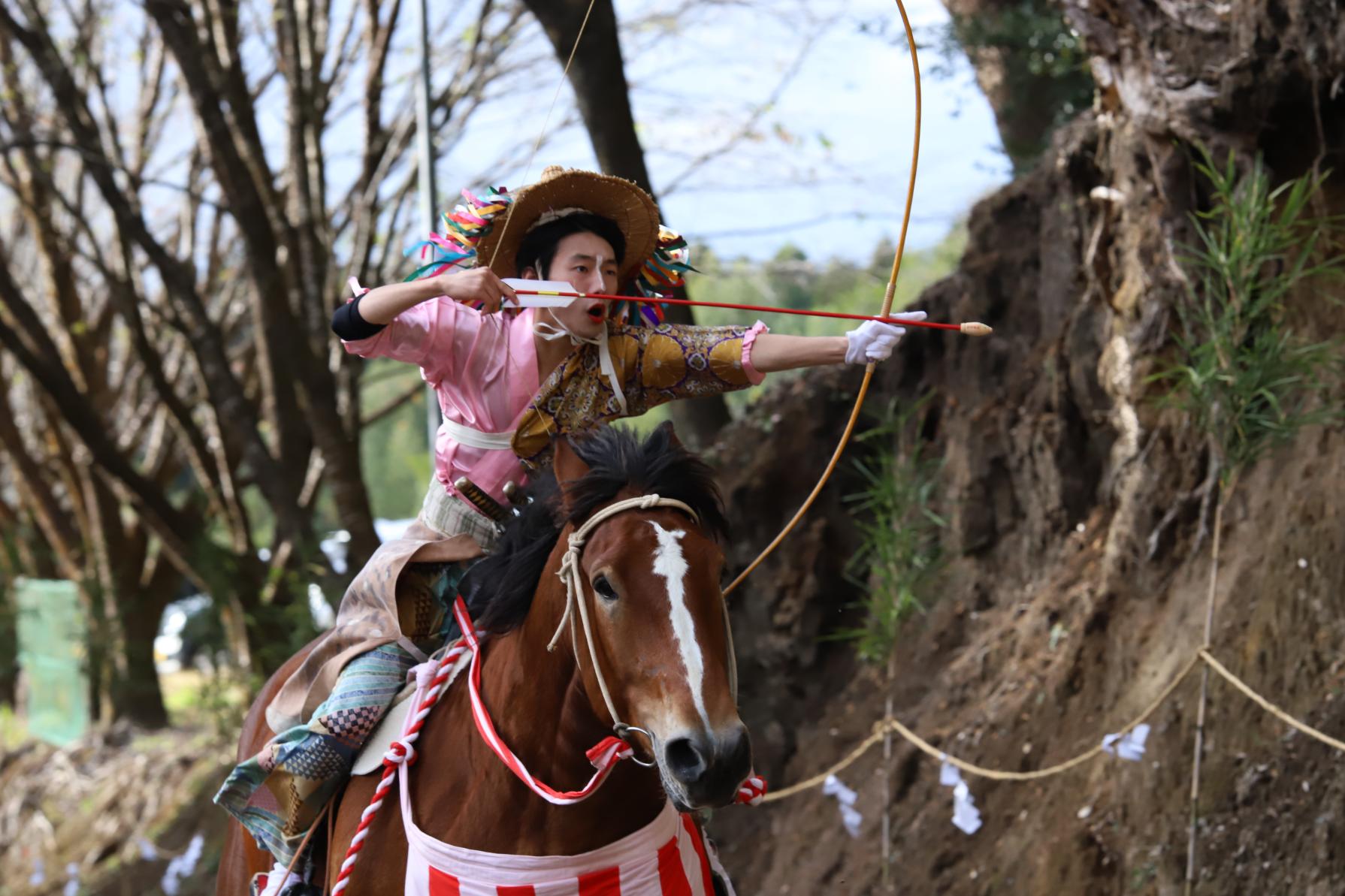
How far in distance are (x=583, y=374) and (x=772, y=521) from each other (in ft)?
14.2

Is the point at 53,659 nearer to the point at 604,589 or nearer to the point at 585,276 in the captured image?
the point at 585,276

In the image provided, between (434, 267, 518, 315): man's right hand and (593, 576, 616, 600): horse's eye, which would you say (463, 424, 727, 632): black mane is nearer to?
(593, 576, 616, 600): horse's eye

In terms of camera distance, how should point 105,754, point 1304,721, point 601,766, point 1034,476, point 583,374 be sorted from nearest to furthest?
1. point 601,766
2. point 583,374
3. point 1304,721
4. point 1034,476
5. point 105,754

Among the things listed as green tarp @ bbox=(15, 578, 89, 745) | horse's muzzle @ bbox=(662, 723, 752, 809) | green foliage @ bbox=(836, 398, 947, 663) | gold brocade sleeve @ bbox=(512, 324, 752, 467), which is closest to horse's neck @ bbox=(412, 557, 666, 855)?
horse's muzzle @ bbox=(662, 723, 752, 809)

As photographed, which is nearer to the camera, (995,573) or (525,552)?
(525,552)

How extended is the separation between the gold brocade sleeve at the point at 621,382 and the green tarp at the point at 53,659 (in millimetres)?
11048

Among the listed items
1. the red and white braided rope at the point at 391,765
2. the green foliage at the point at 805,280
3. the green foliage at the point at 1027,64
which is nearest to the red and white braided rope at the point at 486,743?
the red and white braided rope at the point at 391,765

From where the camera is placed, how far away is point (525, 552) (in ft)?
9.91

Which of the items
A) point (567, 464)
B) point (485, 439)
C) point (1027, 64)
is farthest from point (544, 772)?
point (1027, 64)

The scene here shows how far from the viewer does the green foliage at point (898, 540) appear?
5965 millimetres

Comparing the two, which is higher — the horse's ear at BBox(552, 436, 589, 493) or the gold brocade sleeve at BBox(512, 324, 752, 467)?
the gold brocade sleeve at BBox(512, 324, 752, 467)

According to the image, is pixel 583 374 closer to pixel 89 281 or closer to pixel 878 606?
pixel 878 606

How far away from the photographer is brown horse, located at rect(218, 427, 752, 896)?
2467 millimetres

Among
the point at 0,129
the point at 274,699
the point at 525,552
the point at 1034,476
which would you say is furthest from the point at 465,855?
the point at 0,129
